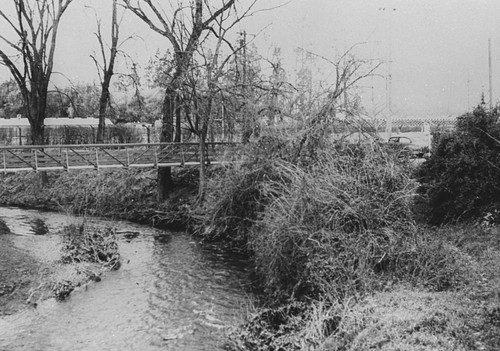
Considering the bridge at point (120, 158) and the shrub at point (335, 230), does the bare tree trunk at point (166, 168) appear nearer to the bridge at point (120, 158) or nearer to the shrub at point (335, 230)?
the bridge at point (120, 158)

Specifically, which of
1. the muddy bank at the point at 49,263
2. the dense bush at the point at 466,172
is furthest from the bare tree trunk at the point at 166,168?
the dense bush at the point at 466,172

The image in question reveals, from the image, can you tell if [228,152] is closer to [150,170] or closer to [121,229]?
[121,229]

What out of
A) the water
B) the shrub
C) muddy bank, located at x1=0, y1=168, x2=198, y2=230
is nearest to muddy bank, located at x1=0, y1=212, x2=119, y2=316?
the water

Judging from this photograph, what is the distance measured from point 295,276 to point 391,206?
218 centimetres

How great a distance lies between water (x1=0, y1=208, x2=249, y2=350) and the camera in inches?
306

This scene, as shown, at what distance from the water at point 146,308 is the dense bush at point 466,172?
4.77 m

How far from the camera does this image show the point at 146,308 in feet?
30.2

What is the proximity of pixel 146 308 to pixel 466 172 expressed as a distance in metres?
7.44

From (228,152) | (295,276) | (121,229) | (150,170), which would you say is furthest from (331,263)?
(150,170)

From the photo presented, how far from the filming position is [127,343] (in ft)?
25.2

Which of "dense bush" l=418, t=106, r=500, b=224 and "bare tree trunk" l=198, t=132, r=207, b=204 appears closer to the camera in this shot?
"dense bush" l=418, t=106, r=500, b=224

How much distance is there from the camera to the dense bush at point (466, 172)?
1128 centimetres

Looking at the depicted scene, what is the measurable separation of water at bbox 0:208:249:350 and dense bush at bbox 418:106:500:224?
4770 mm

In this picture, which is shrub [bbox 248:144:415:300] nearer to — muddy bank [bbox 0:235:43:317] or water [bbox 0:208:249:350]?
water [bbox 0:208:249:350]
